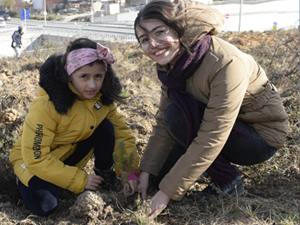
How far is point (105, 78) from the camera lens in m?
2.47

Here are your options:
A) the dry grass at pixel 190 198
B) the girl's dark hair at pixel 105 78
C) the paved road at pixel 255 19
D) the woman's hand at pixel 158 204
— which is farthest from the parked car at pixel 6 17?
the woman's hand at pixel 158 204

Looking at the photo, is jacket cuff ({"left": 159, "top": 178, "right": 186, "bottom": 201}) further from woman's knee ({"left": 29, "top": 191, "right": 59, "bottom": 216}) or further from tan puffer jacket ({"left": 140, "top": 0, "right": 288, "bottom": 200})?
woman's knee ({"left": 29, "top": 191, "right": 59, "bottom": 216})

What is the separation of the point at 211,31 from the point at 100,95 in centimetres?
100

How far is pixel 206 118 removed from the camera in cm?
193

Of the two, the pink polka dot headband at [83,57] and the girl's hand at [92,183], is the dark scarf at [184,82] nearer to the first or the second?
the pink polka dot headband at [83,57]

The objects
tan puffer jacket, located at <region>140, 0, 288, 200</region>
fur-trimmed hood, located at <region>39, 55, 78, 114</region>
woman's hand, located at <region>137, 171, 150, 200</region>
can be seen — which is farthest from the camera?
woman's hand, located at <region>137, 171, 150, 200</region>

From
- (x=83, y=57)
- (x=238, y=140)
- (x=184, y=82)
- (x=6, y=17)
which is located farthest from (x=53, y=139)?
(x=6, y=17)

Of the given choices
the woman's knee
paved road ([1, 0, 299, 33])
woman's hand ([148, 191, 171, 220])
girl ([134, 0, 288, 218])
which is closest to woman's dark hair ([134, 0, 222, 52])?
girl ([134, 0, 288, 218])

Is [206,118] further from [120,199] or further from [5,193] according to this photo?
[5,193]

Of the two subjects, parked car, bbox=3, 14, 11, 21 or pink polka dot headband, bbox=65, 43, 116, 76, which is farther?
parked car, bbox=3, 14, 11, 21

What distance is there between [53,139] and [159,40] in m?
1.11

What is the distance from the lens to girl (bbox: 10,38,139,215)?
2154 mm

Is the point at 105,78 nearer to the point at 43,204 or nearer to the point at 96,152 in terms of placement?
the point at 96,152

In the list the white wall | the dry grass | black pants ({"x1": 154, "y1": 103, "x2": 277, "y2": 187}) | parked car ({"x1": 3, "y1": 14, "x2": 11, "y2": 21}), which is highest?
the white wall
